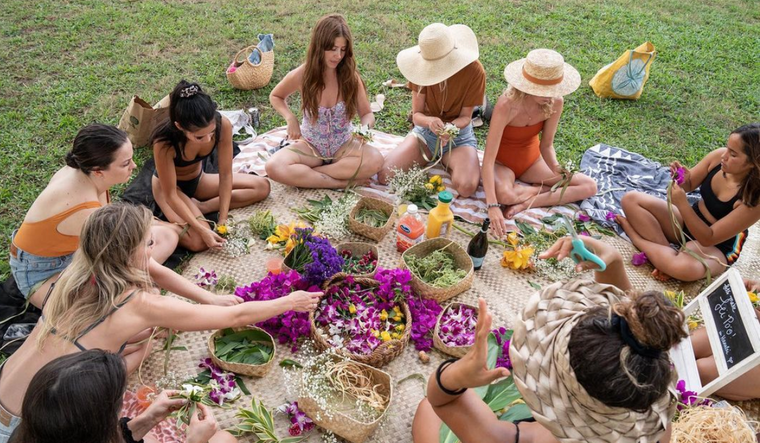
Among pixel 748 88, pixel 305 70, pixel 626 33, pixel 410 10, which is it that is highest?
pixel 305 70

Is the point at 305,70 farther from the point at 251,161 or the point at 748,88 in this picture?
the point at 748,88

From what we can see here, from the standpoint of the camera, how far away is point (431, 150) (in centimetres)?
489

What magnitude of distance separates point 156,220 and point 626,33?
24.6 ft

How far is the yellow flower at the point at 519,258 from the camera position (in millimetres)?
3881

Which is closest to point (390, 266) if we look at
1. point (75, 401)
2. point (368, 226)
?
point (368, 226)

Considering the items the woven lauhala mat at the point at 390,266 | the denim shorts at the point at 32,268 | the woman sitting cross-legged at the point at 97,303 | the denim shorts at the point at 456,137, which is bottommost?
the woven lauhala mat at the point at 390,266

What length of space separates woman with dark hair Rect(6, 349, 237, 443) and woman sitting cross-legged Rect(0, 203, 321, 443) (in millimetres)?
576

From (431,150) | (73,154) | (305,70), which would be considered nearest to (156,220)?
(73,154)

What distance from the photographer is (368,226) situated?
13.0ft

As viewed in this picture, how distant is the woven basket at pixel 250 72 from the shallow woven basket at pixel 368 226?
2553mm

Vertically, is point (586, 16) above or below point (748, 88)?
above

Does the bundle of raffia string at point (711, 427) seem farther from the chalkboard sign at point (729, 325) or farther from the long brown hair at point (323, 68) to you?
the long brown hair at point (323, 68)

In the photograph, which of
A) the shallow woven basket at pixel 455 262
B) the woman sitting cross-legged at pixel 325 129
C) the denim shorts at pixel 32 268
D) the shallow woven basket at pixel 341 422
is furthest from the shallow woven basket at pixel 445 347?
the denim shorts at pixel 32 268

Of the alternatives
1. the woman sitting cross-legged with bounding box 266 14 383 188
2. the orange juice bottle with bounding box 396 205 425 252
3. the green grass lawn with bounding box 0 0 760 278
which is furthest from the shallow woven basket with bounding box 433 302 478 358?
the green grass lawn with bounding box 0 0 760 278
